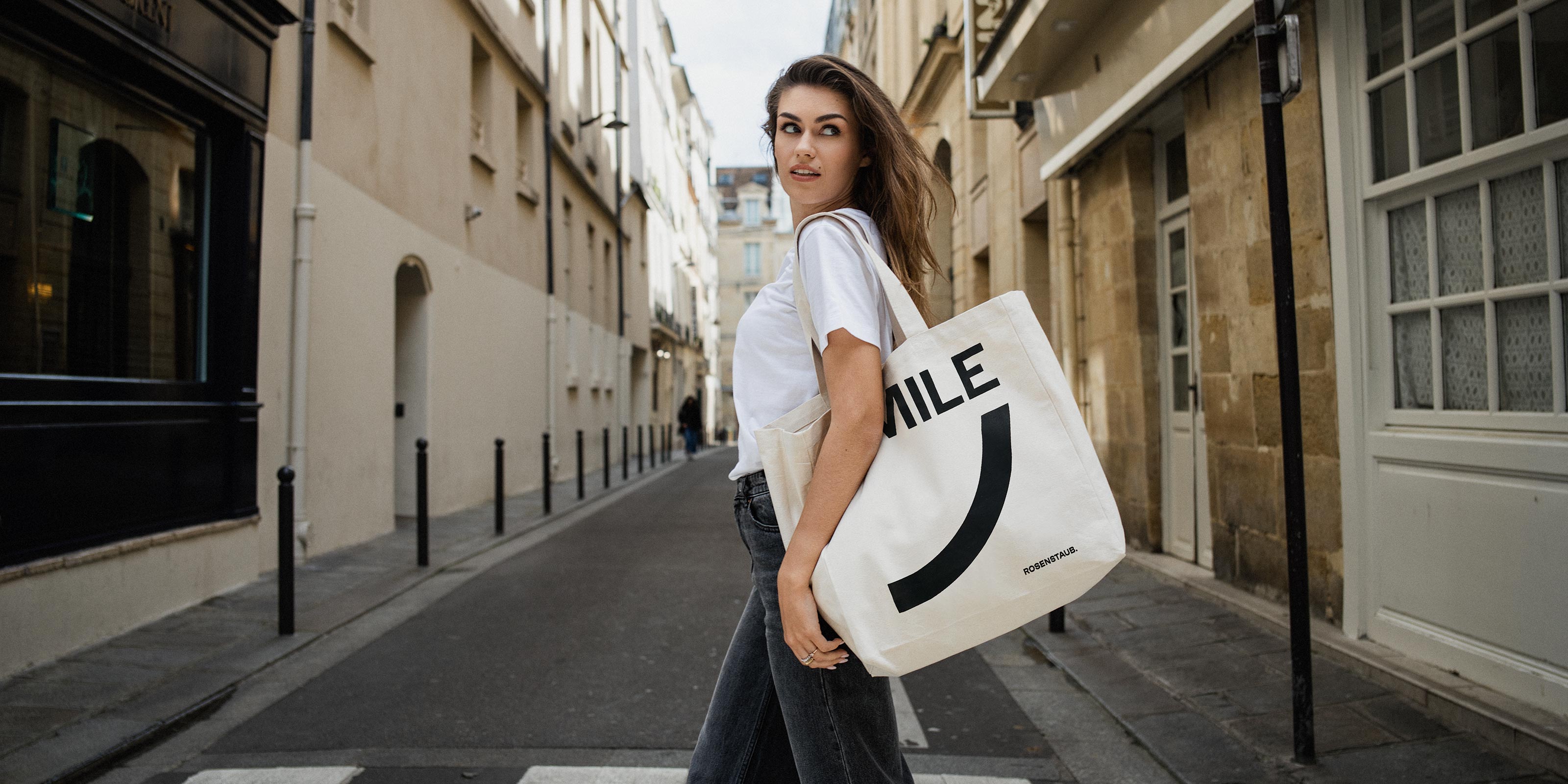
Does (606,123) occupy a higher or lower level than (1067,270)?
higher

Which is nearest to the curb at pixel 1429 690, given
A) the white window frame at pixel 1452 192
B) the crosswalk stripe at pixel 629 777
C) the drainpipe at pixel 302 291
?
the white window frame at pixel 1452 192

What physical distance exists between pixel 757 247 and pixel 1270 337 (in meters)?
53.4

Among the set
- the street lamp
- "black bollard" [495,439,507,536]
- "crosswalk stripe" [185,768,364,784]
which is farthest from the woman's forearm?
the street lamp

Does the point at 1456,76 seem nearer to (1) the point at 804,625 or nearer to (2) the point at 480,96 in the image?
(1) the point at 804,625

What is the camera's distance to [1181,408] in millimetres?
6820

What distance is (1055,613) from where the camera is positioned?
488 cm

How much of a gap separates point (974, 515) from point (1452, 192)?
3.42 m

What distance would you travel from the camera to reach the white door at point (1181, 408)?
255 inches

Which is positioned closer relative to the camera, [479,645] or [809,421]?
[809,421]

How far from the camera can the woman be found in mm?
1386

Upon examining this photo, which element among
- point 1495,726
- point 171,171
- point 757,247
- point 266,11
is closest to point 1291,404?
point 1495,726

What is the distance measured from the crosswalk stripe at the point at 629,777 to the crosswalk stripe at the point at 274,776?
575 millimetres

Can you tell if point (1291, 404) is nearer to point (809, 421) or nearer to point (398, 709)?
point (809, 421)

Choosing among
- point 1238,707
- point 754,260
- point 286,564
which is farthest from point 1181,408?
point 754,260
